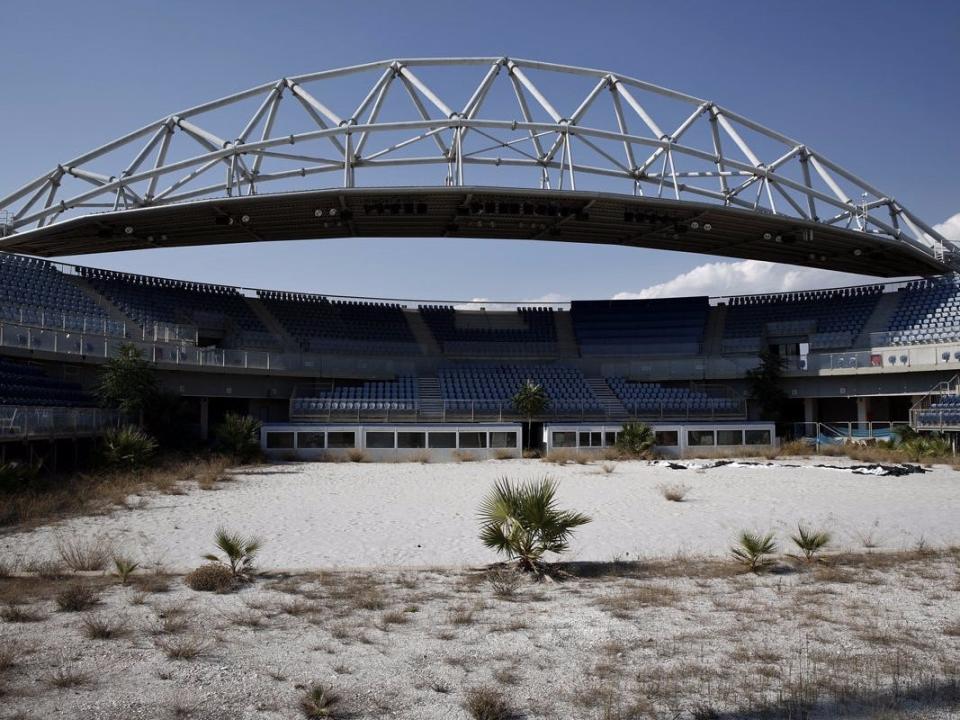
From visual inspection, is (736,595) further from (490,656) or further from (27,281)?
(27,281)

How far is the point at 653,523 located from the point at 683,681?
9.03 metres

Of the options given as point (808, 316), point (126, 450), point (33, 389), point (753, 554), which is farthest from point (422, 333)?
point (753, 554)

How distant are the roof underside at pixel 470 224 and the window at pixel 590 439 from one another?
39.0 ft

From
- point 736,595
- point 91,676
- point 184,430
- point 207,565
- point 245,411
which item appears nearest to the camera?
point 91,676

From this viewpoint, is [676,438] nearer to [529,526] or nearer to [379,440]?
[379,440]

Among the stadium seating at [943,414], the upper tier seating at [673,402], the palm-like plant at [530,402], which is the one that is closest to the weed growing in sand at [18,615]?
the palm-like plant at [530,402]

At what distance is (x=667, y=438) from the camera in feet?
113

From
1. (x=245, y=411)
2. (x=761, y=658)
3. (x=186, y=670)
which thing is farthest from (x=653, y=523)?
(x=245, y=411)

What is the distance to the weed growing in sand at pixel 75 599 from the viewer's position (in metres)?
8.67

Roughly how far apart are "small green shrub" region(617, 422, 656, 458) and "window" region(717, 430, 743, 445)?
4094 millimetres

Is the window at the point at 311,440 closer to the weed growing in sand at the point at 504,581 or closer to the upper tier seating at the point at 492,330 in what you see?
the upper tier seating at the point at 492,330

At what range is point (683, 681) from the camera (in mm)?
6695

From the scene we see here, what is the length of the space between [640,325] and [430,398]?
18.3 meters

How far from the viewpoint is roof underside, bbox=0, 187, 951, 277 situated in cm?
3409
